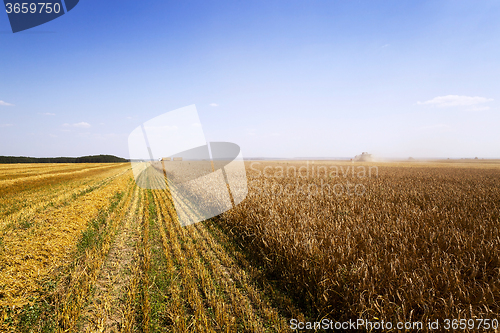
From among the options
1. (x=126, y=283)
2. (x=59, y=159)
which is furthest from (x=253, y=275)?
(x=59, y=159)

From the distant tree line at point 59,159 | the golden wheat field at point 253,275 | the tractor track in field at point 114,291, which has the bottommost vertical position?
the tractor track in field at point 114,291

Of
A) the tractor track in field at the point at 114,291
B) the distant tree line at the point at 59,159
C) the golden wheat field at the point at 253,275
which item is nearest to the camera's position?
the golden wheat field at the point at 253,275

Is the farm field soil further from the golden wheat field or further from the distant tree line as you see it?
the distant tree line

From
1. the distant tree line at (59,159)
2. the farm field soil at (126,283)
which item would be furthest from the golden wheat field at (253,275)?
the distant tree line at (59,159)

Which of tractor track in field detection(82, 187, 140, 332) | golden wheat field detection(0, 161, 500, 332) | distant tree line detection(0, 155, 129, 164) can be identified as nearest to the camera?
golden wheat field detection(0, 161, 500, 332)

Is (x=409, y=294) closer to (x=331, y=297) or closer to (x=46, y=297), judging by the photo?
(x=331, y=297)

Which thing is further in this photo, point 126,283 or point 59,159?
point 59,159

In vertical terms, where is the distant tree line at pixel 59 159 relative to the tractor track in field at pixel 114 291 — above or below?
above

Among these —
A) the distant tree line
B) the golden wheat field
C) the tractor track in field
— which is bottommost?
the tractor track in field

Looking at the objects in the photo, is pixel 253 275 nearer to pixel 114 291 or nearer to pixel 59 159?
pixel 114 291

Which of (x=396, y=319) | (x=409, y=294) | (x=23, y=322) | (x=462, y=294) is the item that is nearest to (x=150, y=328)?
(x=23, y=322)

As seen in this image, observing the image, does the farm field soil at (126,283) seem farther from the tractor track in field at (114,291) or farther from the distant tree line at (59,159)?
the distant tree line at (59,159)

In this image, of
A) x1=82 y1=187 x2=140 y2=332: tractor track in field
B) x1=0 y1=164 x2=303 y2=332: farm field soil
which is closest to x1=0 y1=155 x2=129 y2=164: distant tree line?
x1=0 y1=164 x2=303 y2=332: farm field soil

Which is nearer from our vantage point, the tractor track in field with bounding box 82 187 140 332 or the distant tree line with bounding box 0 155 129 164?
the tractor track in field with bounding box 82 187 140 332
